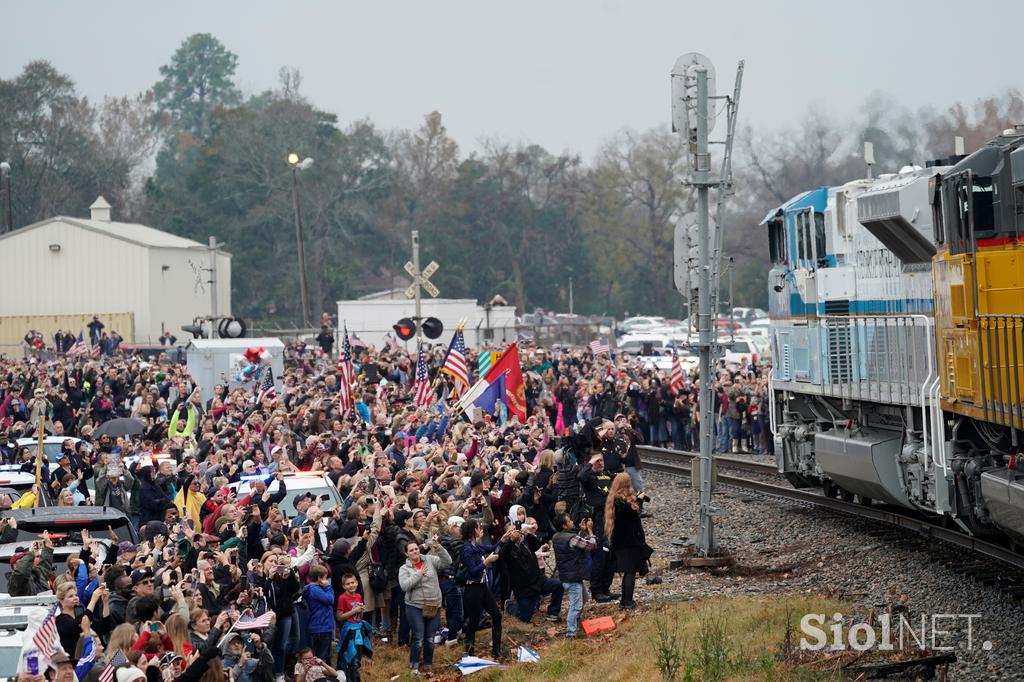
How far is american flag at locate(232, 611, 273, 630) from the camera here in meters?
11.9

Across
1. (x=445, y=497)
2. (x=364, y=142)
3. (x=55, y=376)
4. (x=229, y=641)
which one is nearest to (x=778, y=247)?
(x=445, y=497)

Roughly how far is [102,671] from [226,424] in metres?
16.5

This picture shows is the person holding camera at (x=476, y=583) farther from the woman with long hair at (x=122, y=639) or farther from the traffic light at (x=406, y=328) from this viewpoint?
the traffic light at (x=406, y=328)

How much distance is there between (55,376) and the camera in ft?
125

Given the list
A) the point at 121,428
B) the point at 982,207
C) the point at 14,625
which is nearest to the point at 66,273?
the point at 121,428

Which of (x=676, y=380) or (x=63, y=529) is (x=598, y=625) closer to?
(x=63, y=529)

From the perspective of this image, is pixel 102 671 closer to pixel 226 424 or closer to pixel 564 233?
pixel 226 424

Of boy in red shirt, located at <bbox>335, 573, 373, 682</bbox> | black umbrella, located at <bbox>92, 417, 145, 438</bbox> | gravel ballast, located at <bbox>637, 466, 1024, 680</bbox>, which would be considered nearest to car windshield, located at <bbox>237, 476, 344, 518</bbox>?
gravel ballast, located at <bbox>637, 466, 1024, 680</bbox>

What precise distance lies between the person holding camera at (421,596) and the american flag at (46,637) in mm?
4688

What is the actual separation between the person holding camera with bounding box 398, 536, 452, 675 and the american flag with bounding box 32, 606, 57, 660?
4.69m

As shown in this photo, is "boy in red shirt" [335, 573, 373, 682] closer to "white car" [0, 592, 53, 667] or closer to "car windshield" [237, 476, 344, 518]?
"white car" [0, 592, 53, 667]

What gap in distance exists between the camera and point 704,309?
19.8 metres

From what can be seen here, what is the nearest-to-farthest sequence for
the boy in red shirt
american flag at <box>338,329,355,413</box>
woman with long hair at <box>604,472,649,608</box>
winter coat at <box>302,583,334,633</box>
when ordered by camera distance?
winter coat at <box>302,583,334,633</box>, the boy in red shirt, woman with long hair at <box>604,472,649,608</box>, american flag at <box>338,329,355,413</box>

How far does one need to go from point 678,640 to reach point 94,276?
5679 centimetres
